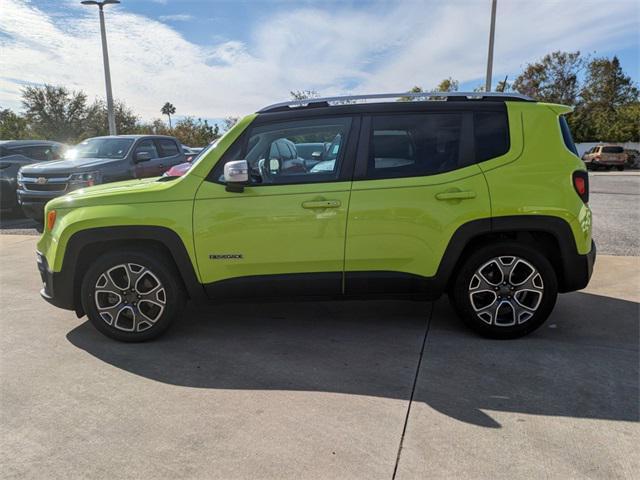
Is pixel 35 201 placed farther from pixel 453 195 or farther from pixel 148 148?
pixel 453 195

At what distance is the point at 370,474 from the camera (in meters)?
2.23

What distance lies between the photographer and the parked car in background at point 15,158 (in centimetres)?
1024

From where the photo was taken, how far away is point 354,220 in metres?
3.46

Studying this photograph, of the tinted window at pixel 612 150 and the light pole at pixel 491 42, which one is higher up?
the light pole at pixel 491 42

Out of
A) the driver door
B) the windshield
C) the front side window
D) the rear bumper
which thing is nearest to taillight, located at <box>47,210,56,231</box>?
the driver door

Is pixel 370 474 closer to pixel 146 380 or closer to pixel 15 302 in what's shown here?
pixel 146 380

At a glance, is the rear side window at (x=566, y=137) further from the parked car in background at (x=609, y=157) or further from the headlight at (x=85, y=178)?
the parked car in background at (x=609, y=157)

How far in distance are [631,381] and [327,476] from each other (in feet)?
7.22

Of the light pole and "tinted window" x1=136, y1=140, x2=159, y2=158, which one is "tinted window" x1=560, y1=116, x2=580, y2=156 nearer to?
"tinted window" x1=136, y1=140, x2=159, y2=158

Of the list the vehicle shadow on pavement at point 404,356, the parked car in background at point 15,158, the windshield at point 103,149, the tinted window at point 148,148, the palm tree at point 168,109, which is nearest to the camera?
the vehicle shadow on pavement at point 404,356

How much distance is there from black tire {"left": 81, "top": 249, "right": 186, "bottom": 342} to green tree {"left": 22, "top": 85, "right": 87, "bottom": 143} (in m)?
34.9

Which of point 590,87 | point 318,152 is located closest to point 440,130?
point 318,152

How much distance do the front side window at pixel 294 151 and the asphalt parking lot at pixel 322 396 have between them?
1.32 m

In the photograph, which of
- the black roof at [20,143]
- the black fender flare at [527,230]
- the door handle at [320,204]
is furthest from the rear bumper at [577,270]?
the black roof at [20,143]
